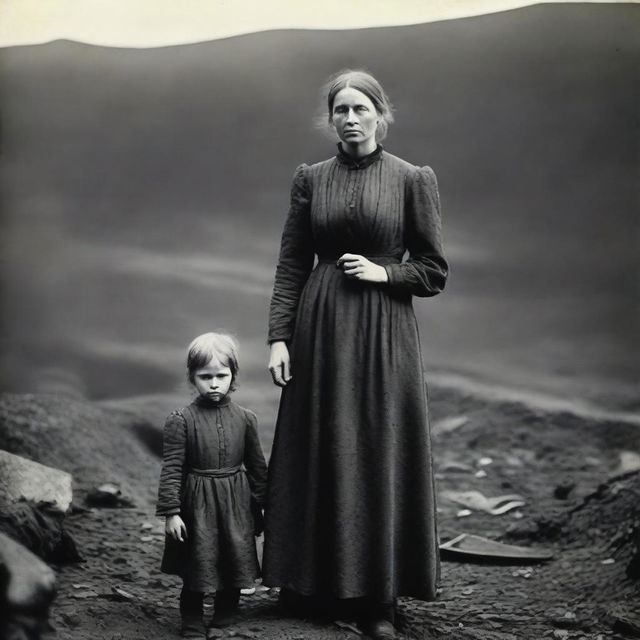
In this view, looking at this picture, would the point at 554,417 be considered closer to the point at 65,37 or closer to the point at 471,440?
the point at 471,440

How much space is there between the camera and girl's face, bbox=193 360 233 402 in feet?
11.5

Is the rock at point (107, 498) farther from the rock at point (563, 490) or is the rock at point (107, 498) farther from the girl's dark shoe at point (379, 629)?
the rock at point (563, 490)

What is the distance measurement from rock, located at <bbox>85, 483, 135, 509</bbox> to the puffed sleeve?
9.27ft

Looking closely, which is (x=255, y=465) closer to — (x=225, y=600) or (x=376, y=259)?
(x=225, y=600)

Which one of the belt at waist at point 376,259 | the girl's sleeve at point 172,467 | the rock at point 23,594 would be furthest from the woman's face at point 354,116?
the rock at point 23,594

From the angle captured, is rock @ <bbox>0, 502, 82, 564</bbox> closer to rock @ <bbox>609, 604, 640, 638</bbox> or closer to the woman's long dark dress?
the woman's long dark dress

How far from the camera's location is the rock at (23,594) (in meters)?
2.72

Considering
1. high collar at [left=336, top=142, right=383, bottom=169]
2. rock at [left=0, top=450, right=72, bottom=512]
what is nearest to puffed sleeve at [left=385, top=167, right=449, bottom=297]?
high collar at [left=336, top=142, right=383, bottom=169]

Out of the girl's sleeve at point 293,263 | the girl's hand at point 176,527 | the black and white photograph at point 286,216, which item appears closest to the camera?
the girl's hand at point 176,527

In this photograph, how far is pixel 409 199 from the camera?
3658 millimetres

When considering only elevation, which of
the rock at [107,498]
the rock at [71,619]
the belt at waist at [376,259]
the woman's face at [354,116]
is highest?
the woman's face at [354,116]

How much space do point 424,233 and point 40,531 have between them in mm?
2081

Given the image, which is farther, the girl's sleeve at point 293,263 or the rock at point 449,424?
the rock at point 449,424

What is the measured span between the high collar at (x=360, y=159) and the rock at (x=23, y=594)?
181 cm
